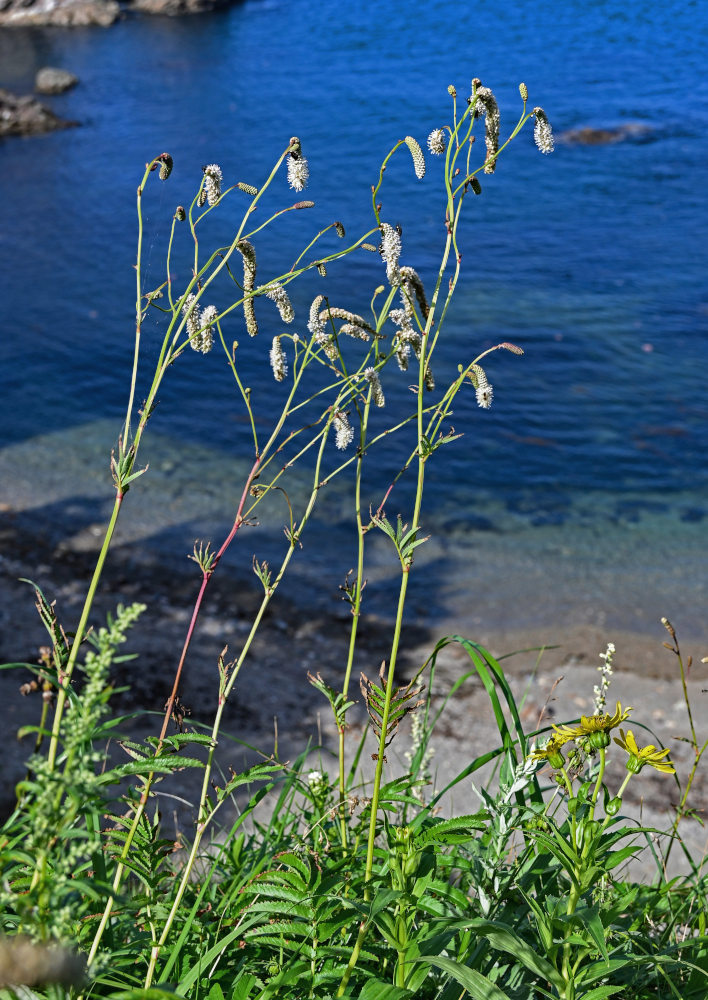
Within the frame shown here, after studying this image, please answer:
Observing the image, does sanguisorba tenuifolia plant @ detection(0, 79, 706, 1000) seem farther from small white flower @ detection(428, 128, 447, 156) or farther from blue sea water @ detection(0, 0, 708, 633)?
blue sea water @ detection(0, 0, 708, 633)

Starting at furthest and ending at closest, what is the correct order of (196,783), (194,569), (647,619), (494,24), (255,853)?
(494,24) → (194,569) → (647,619) → (196,783) → (255,853)

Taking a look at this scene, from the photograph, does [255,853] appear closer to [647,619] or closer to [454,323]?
[647,619]

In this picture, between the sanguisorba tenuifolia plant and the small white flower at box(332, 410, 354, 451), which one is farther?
the small white flower at box(332, 410, 354, 451)

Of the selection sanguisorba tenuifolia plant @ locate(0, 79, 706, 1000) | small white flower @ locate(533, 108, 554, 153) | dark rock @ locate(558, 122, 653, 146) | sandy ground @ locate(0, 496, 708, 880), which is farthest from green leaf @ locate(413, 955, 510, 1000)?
dark rock @ locate(558, 122, 653, 146)

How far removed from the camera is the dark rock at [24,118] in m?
19.1

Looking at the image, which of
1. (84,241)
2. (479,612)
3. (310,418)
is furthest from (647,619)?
(84,241)

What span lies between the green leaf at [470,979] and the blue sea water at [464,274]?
551 cm

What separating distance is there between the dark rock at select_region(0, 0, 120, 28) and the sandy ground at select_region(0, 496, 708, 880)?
25.2 metres

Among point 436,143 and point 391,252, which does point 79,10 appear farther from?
point 391,252

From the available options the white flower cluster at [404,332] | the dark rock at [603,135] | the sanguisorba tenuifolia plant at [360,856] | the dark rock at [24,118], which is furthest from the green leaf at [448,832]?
the dark rock at [24,118]

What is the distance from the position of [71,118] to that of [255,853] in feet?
68.8

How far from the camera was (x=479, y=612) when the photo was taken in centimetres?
702

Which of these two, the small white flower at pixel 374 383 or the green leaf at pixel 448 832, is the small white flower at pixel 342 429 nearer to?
the small white flower at pixel 374 383

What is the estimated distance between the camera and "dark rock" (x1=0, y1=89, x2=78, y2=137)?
62.8 feet
